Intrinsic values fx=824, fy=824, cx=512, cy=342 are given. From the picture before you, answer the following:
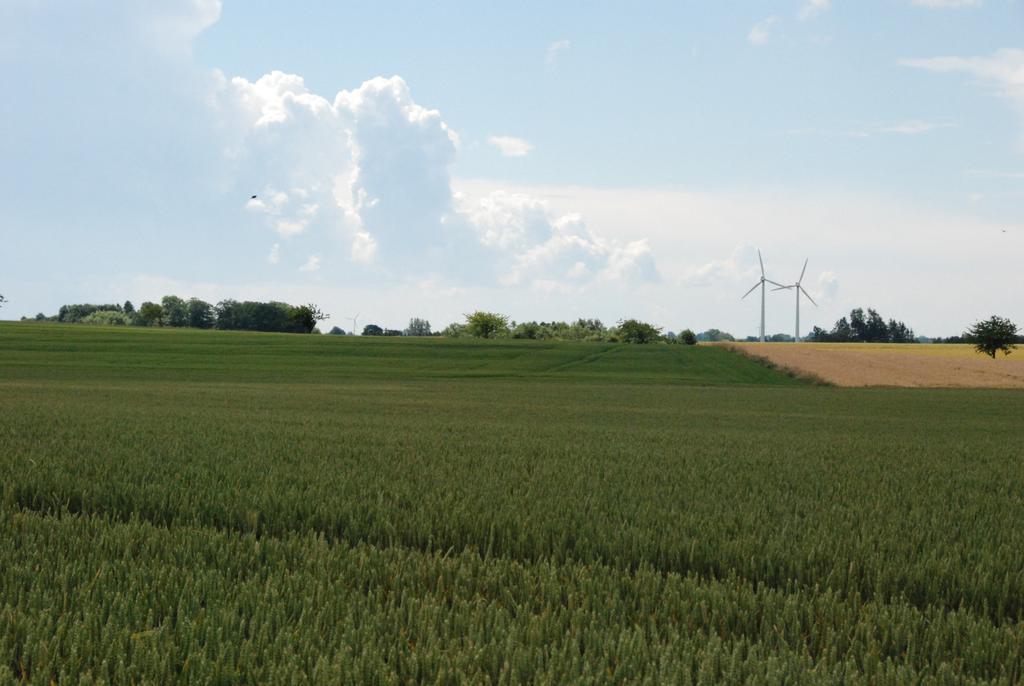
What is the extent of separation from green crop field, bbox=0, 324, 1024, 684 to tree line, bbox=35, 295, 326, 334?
14843 cm

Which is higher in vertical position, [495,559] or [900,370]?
[495,559]

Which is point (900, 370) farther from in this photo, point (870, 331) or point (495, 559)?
point (870, 331)

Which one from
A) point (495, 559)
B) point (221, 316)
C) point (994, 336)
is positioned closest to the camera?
point (495, 559)

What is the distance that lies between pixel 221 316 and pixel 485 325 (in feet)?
241

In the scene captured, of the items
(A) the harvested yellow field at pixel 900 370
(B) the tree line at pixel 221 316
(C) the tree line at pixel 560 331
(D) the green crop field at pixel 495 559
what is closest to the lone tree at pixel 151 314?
(B) the tree line at pixel 221 316

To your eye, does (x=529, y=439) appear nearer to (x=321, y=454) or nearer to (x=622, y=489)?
(x=321, y=454)

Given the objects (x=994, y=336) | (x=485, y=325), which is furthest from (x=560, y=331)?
(x=994, y=336)

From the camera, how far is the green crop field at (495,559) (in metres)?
4.05

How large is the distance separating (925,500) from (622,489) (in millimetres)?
3578

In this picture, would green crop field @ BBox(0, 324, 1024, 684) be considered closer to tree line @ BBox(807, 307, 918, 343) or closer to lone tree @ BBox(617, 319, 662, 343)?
lone tree @ BBox(617, 319, 662, 343)

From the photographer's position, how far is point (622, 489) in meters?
9.62

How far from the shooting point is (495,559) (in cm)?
623

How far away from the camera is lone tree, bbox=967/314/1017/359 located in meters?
104

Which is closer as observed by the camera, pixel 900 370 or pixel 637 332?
pixel 900 370
